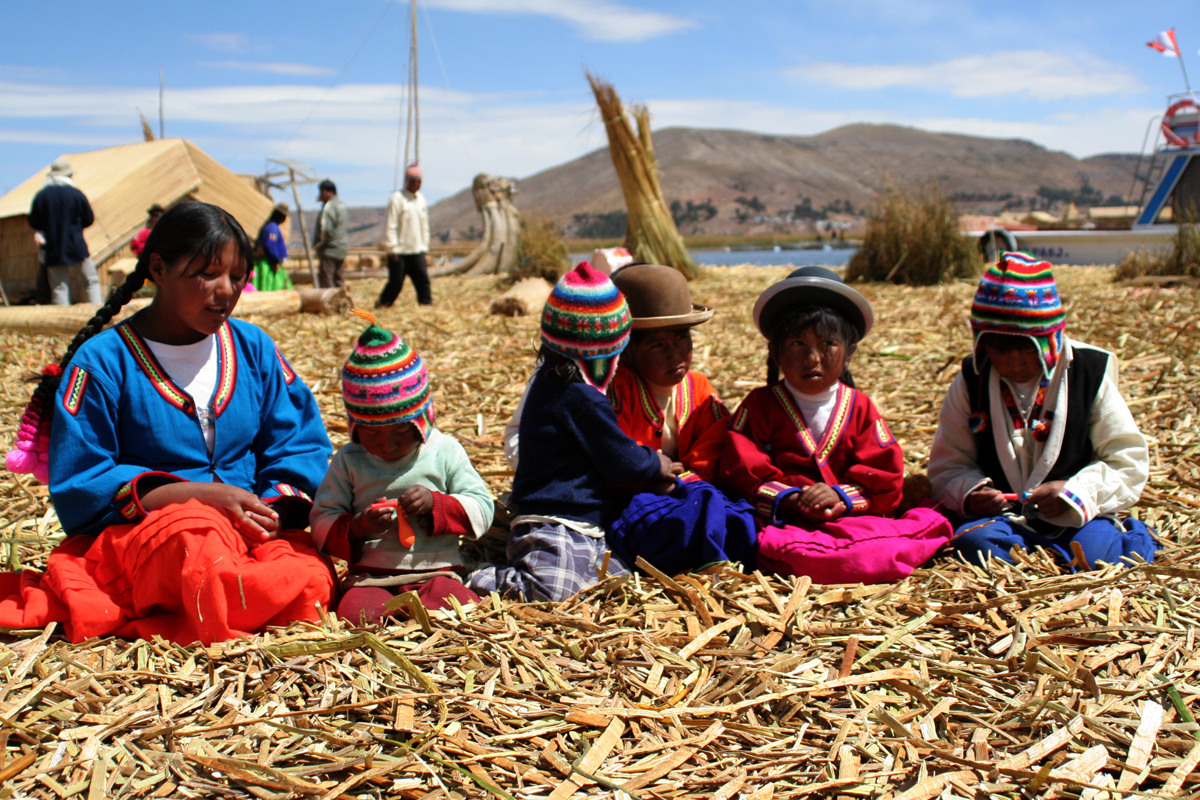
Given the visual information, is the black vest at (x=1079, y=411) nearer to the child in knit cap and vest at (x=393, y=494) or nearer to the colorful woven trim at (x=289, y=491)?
the child in knit cap and vest at (x=393, y=494)

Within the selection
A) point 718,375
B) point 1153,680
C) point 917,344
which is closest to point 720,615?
point 1153,680

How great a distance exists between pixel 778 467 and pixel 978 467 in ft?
2.39

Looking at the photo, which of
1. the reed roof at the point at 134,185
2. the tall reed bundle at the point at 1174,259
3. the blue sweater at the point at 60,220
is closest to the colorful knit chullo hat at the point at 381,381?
the blue sweater at the point at 60,220

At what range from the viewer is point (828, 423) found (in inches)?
112

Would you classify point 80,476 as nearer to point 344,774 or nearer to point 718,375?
point 344,774

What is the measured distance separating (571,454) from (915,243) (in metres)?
7.87

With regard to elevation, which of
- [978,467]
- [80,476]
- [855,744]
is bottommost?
[855,744]

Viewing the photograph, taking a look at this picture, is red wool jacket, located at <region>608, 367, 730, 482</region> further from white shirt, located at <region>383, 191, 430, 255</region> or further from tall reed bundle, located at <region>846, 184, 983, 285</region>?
tall reed bundle, located at <region>846, 184, 983, 285</region>

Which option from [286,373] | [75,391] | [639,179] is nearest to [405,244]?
[639,179]

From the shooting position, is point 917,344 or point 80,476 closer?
point 80,476

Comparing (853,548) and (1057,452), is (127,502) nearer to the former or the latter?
(853,548)

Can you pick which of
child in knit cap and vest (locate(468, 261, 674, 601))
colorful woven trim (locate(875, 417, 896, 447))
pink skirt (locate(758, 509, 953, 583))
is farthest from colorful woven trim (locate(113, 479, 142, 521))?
colorful woven trim (locate(875, 417, 896, 447))

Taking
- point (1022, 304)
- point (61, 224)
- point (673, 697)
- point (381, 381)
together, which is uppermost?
point (61, 224)

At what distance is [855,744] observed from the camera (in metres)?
1.76
